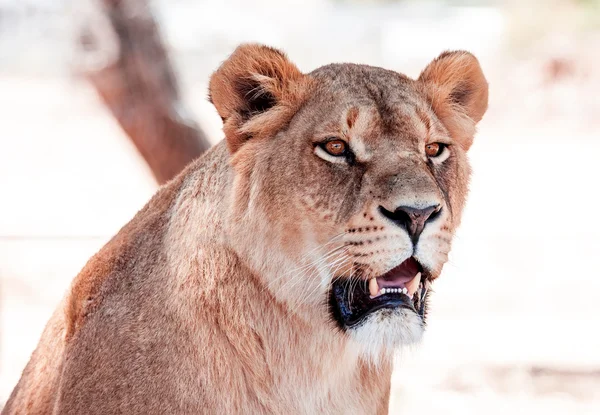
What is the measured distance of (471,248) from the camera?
39.6 feet

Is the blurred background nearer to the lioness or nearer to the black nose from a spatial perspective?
the lioness

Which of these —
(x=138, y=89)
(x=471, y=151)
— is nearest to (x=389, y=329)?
(x=138, y=89)

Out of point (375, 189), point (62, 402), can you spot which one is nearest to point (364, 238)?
point (375, 189)

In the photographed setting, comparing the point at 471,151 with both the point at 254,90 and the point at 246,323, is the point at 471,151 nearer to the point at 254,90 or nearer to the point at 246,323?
the point at 254,90

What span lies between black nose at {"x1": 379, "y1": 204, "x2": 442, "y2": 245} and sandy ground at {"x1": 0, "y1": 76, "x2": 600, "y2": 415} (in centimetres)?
54

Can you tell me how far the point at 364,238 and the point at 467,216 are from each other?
43.4ft

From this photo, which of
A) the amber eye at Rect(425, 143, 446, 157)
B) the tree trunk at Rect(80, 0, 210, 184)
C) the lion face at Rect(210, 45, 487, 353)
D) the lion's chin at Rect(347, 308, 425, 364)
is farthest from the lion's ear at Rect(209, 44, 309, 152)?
the tree trunk at Rect(80, 0, 210, 184)

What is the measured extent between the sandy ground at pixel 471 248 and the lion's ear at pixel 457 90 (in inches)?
17.2

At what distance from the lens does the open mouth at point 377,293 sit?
293cm

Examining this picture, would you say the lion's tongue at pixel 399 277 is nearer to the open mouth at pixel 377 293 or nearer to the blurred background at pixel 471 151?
the open mouth at pixel 377 293

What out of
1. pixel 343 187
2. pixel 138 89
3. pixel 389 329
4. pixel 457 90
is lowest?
pixel 389 329

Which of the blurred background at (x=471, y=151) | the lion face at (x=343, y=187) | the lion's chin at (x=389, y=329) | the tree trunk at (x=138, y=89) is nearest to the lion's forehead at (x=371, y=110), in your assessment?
the lion face at (x=343, y=187)

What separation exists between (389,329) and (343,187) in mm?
465

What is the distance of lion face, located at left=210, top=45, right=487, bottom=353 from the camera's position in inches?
111
